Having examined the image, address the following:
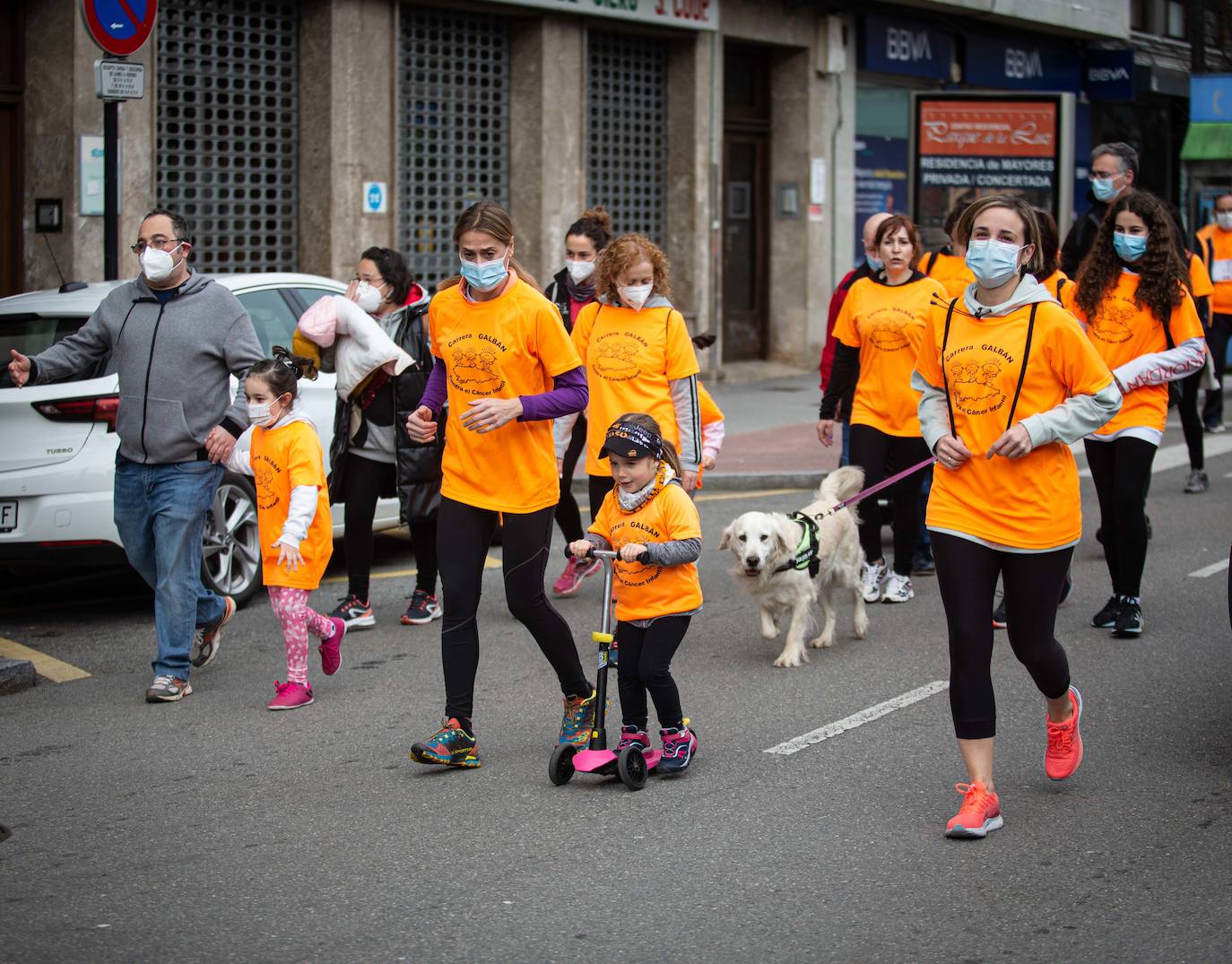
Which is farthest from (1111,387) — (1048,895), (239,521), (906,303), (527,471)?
(239,521)

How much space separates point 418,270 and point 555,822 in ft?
40.4

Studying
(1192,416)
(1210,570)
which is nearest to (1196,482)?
→ (1192,416)

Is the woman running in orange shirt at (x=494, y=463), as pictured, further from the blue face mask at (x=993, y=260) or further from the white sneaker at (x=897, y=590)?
the white sneaker at (x=897, y=590)

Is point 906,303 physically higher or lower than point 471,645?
higher

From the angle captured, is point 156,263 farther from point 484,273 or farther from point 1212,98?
point 1212,98

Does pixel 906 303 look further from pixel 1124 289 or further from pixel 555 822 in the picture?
pixel 555 822

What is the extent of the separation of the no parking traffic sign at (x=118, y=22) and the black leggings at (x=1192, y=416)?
6962 millimetres

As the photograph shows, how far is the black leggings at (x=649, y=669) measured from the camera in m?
5.73

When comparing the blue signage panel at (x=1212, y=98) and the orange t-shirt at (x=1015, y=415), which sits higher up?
the blue signage panel at (x=1212, y=98)

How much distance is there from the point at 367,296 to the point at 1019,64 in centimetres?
1977

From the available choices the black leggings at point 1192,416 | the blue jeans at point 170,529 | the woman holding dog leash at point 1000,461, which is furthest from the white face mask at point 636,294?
the black leggings at point 1192,416

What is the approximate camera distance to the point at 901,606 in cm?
892

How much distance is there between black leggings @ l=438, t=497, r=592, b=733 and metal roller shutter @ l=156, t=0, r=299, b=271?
32.1ft

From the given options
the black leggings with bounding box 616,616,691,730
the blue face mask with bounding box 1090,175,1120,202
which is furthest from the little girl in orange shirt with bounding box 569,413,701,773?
the blue face mask with bounding box 1090,175,1120,202
